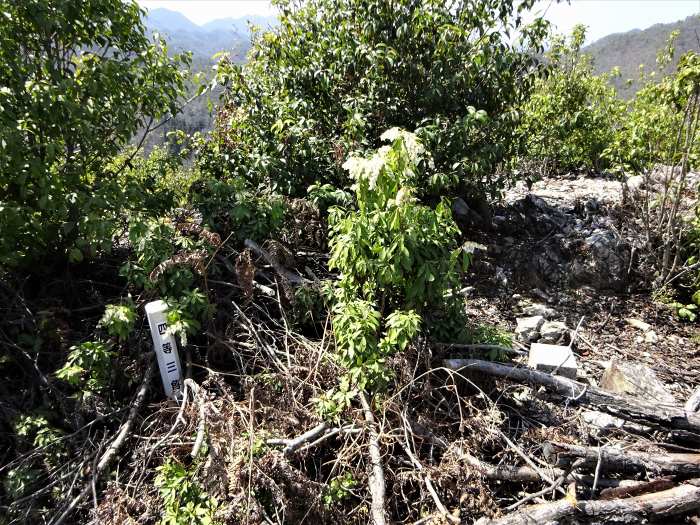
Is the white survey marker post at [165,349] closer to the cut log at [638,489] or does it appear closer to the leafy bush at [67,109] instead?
the leafy bush at [67,109]

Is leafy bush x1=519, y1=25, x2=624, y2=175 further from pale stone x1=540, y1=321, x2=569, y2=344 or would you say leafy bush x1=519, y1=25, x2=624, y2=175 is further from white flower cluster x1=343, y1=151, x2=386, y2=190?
white flower cluster x1=343, y1=151, x2=386, y2=190

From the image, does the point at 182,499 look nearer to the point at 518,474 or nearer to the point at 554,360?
the point at 518,474

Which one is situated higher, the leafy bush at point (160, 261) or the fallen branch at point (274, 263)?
the leafy bush at point (160, 261)

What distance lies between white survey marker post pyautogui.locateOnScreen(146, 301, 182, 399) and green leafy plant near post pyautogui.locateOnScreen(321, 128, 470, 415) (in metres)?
0.97

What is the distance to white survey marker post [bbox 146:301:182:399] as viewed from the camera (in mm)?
2723

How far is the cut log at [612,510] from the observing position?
2207 mm

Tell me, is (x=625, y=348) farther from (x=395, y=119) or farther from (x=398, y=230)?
(x=395, y=119)

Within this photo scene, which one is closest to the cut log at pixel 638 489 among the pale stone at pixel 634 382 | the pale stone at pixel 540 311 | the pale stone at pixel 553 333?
the pale stone at pixel 634 382

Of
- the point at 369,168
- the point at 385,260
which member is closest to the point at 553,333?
the point at 385,260

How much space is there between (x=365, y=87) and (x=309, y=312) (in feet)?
8.80

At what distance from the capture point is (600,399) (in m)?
2.76

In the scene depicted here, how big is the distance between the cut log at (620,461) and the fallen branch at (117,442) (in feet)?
8.09

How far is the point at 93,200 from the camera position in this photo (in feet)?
9.43

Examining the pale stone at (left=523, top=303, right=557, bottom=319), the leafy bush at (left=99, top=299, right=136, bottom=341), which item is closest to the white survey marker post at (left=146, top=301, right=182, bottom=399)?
the leafy bush at (left=99, top=299, right=136, bottom=341)
